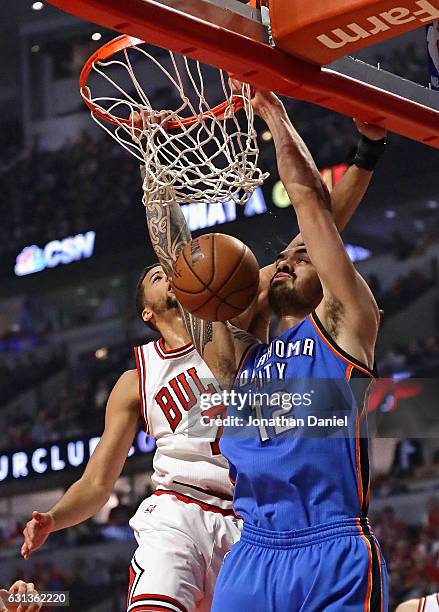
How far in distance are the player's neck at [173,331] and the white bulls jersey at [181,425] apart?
3 centimetres

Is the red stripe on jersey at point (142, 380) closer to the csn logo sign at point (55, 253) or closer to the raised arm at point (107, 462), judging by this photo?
the raised arm at point (107, 462)

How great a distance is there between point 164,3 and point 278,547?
5.08 feet

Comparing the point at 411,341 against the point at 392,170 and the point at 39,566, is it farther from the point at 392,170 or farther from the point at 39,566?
the point at 39,566

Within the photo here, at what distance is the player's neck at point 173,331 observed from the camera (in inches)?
167

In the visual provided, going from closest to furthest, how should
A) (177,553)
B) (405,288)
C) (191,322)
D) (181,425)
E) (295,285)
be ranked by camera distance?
(295,285)
(191,322)
(177,553)
(181,425)
(405,288)

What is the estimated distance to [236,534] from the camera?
12.6 feet

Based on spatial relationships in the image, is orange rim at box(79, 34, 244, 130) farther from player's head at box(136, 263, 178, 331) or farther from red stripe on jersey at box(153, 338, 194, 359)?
red stripe on jersey at box(153, 338, 194, 359)

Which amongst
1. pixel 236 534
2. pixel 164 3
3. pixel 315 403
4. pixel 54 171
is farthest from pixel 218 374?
pixel 54 171

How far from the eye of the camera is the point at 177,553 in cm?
369

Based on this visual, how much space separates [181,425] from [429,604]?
47.7 inches

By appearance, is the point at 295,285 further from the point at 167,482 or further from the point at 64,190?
the point at 64,190

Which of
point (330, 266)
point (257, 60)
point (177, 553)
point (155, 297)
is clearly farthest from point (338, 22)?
point (177, 553)

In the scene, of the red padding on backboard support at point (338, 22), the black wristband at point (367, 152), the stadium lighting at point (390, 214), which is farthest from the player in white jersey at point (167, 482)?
the stadium lighting at point (390, 214)

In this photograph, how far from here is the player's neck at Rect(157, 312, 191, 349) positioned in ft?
13.9
